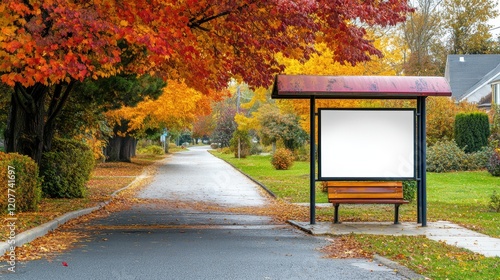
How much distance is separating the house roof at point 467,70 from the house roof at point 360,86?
4996cm

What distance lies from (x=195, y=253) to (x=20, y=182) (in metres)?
5.42

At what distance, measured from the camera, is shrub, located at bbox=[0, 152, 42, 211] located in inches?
499

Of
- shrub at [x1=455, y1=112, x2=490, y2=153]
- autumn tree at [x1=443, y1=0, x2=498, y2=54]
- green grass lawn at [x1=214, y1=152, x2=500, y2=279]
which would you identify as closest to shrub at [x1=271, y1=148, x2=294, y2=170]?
green grass lawn at [x1=214, y1=152, x2=500, y2=279]

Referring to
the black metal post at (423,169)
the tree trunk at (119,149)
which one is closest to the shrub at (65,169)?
the black metal post at (423,169)

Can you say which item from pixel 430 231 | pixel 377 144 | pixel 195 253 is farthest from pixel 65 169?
pixel 430 231

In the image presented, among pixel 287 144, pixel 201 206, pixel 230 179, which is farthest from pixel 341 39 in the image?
pixel 287 144

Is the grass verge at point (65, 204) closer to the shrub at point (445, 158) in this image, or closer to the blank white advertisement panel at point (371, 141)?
the blank white advertisement panel at point (371, 141)

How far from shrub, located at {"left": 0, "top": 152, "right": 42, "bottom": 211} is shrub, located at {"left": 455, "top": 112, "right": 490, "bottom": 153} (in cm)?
2658

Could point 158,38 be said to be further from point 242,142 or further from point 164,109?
point 242,142

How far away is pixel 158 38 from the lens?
1177 centimetres

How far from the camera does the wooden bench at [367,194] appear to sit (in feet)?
44.3

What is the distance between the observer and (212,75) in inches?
658

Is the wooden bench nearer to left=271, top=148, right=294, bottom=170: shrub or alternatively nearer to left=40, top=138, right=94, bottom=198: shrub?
left=40, top=138, right=94, bottom=198: shrub

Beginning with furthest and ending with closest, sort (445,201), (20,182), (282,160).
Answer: (282,160)
(445,201)
(20,182)
